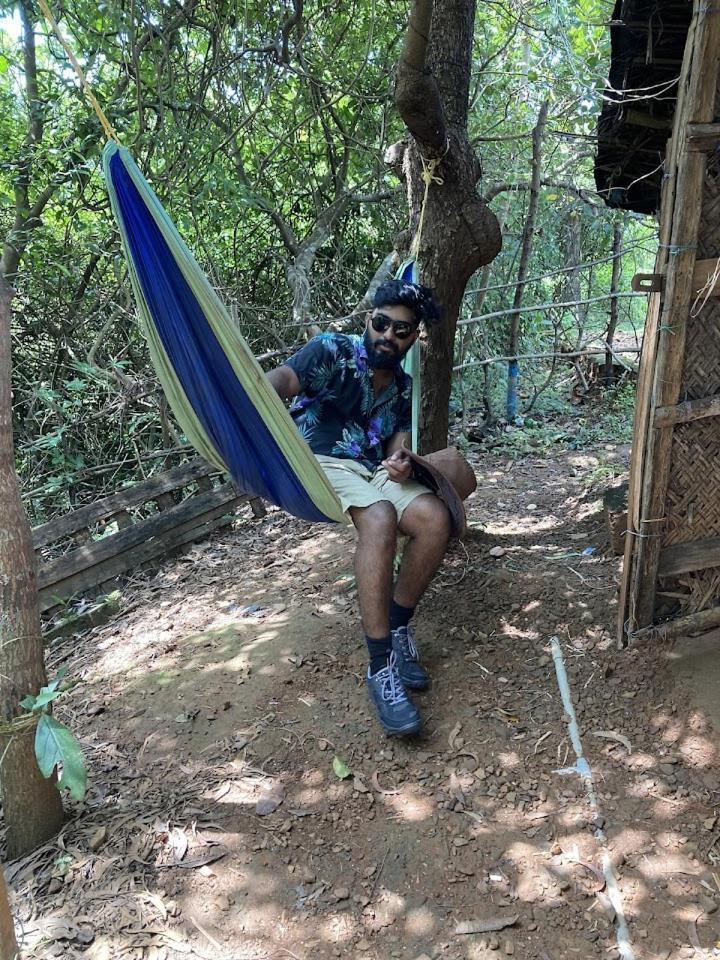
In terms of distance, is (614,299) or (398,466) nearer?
(398,466)

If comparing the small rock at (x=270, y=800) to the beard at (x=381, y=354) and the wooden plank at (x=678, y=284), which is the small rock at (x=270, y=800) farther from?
the beard at (x=381, y=354)

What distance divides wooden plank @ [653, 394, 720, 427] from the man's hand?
2.06ft

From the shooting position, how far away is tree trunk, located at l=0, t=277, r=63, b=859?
1312 millimetres

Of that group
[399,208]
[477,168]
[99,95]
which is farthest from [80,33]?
[477,168]

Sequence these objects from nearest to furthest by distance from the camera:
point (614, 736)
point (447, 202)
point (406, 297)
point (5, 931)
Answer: point (5, 931)
point (614, 736)
point (406, 297)
point (447, 202)

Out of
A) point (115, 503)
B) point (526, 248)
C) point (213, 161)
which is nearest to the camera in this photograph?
point (115, 503)

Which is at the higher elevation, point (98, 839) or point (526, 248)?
point (526, 248)

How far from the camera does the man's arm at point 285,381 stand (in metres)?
1.88

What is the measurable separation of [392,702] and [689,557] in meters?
0.88

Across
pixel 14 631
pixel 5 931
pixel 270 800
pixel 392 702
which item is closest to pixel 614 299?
pixel 392 702

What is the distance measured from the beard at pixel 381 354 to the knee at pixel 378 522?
0.47m

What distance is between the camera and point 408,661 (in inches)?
71.7

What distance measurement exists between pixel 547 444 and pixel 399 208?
1.79 m

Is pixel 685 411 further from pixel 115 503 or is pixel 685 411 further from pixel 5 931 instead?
pixel 115 503
